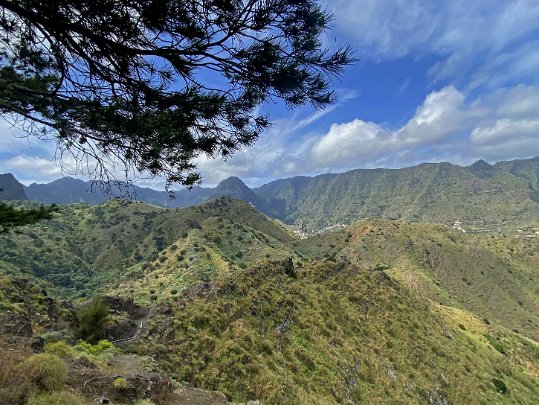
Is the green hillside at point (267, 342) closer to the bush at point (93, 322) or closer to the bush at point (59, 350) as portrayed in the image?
the bush at point (59, 350)

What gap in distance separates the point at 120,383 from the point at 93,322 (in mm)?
12551

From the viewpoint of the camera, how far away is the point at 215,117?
27.4 feet

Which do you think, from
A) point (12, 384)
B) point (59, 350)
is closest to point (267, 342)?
point (59, 350)

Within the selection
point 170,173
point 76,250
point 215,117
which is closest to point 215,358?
point 170,173

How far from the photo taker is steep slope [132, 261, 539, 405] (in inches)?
715

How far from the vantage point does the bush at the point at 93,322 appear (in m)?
20.4

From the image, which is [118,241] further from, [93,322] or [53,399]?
[53,399]

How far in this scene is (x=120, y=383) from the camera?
10.2 meters

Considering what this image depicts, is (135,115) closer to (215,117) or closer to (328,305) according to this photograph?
(215,117)

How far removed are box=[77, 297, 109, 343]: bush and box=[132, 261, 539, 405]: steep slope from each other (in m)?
2.97

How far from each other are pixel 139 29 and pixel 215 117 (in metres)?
2.27

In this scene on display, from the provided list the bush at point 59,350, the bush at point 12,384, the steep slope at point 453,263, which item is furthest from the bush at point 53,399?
the steep slope at point 453,263

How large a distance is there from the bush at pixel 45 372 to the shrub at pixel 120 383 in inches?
95.1

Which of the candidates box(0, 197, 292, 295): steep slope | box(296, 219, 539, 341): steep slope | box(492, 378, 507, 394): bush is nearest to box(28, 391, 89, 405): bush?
box(492, 378, 507, 394): bush
